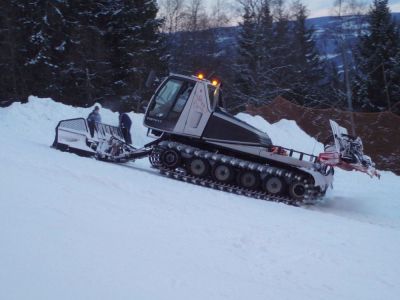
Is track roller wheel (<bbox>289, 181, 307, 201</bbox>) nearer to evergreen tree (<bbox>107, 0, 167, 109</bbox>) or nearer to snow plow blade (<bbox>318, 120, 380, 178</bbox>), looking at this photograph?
snow plow blade (<bbox>318, 120, 380, 178</bbox>)

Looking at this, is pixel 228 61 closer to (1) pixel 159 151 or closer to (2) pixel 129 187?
(1) pixel 159 151

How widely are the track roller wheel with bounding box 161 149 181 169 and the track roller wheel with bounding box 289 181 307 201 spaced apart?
8.91 ft

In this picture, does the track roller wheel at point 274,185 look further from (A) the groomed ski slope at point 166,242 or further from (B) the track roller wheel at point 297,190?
(A) the groomed ski slope at point 166,242

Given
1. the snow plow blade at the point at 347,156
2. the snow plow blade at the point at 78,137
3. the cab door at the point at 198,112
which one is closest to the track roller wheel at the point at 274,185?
the snow plow blade at the point at 347,156

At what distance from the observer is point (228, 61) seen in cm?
4100

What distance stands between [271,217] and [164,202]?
1844 mm

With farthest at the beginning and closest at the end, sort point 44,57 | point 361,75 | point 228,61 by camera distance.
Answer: point 228,61 < point 361,75 < point 44,57

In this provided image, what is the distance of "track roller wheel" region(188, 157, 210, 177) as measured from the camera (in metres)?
11.9

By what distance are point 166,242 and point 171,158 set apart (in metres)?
6.10

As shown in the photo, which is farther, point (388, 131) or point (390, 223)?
point (388, 131)

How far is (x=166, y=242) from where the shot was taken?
6.10 meters

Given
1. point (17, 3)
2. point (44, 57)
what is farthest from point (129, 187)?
point (17, 3)

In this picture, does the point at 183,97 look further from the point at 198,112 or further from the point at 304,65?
the point at 304,65

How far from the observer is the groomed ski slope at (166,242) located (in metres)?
4.80
